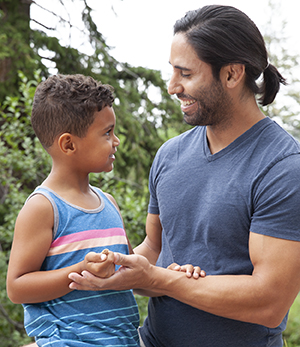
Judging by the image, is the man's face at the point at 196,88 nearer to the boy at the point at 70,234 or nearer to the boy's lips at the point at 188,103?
the boy's lips at the point at 188,103

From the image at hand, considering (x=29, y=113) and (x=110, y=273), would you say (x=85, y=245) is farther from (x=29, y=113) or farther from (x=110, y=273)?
(x=29, y=113)

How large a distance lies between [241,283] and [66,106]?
3.03ft

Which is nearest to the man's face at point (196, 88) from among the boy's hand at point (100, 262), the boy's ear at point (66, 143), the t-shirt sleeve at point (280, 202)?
the t-shirt sleeve at point (280, 202)

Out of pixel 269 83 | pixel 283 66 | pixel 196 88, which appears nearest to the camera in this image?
pixel 196 88

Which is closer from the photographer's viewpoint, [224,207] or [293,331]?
[224,207]

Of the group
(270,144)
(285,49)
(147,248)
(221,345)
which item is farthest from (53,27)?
(285,49)

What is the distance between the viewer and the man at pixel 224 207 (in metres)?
1.42

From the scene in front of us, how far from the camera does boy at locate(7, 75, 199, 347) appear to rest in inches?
55.4

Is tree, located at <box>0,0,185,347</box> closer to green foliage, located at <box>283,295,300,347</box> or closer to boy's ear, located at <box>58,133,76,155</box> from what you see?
boy's ear, located at <box>58,133,76,155</box>

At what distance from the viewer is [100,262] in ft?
4.33

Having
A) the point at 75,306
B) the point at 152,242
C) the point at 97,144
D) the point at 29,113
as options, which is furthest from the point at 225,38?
the point at 29,113

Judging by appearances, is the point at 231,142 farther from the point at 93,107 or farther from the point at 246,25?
the point at 93,107

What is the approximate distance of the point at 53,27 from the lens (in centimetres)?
416

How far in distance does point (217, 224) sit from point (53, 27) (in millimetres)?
Answer: 3346
